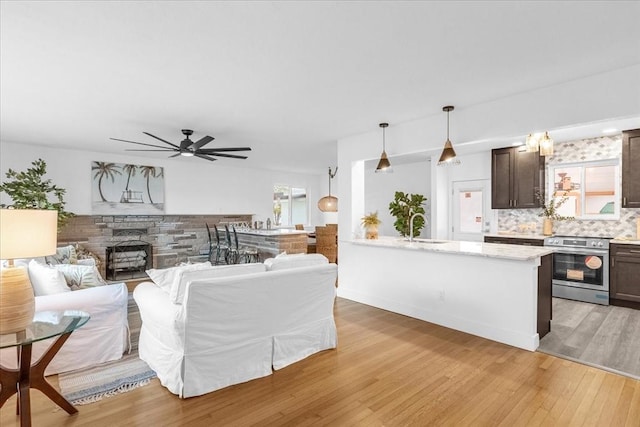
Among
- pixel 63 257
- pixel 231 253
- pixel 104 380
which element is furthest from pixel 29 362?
pixel 231 253

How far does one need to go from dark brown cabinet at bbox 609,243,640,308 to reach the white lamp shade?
6334 millimetres

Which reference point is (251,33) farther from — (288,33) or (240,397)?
(240,397)

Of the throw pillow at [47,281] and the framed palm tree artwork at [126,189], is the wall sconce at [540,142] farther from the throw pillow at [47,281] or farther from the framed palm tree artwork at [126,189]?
the framed palm tree artwork at [126,189]

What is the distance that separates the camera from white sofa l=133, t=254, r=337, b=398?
7.78 feet

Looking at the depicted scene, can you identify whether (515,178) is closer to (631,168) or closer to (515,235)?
(515,235)

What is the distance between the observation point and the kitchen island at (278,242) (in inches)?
233

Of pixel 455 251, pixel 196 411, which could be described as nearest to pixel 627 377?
pixel 455 251

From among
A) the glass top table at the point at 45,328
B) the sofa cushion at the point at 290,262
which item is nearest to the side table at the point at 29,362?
the glass top table at the point at 45,328

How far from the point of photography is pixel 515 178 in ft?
18.8

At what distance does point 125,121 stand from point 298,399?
402 cm

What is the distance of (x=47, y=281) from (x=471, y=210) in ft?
21.7

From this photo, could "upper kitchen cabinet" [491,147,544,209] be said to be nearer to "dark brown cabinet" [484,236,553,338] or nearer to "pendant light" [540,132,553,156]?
"pendant light" [540,132,553,156]

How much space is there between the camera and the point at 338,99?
136 inches

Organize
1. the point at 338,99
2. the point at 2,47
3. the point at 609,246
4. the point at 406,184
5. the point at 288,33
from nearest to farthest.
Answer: the point at 288,33, the point at 2,47, the point at 338,99, the point at 609,246, the point at 406,184
